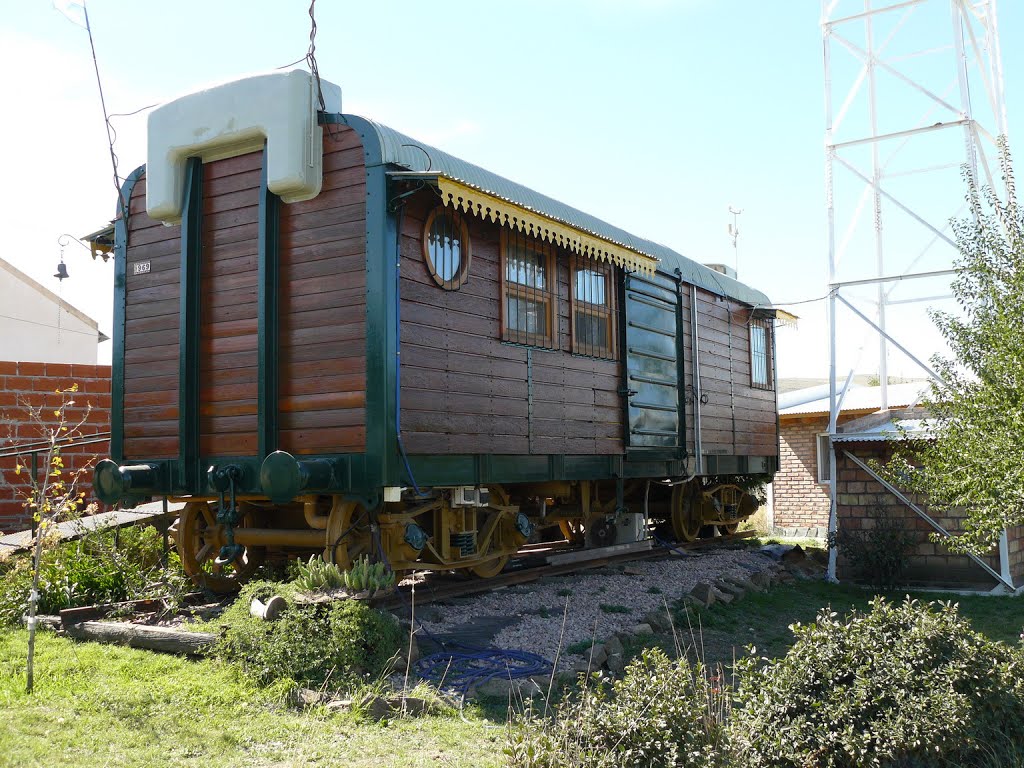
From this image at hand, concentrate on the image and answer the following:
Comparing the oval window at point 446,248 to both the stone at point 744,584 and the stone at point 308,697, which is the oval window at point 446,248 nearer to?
the stone at point 308,697

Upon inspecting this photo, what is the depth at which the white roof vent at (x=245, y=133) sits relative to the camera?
286 inches

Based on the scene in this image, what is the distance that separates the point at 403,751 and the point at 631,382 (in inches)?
260

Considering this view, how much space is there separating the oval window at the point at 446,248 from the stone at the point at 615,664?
10.8 feet

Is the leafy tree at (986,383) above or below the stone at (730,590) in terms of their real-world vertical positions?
above

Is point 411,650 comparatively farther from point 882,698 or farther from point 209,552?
point 209,552

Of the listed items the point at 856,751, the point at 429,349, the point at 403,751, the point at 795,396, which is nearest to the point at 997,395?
the point at 856,751

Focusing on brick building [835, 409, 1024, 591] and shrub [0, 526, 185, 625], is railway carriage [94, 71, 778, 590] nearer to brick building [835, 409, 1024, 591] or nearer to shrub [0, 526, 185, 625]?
shrub [0, 526, 185, 625]

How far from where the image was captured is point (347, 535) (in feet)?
24.0

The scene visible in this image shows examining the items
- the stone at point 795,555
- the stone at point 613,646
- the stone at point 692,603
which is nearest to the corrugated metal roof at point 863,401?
the stone at point 795,555

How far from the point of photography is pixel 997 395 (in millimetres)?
6305

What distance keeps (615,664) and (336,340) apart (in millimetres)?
3257

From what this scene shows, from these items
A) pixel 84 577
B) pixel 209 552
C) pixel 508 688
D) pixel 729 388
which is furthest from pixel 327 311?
pixel 729 388

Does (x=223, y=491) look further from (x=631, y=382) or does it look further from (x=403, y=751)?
(x=631, y=382)

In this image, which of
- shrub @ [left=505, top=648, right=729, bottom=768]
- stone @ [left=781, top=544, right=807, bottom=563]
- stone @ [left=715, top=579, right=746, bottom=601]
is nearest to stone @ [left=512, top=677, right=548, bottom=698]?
shrub @ [left=505, top=648, right=729, bottom=768]
